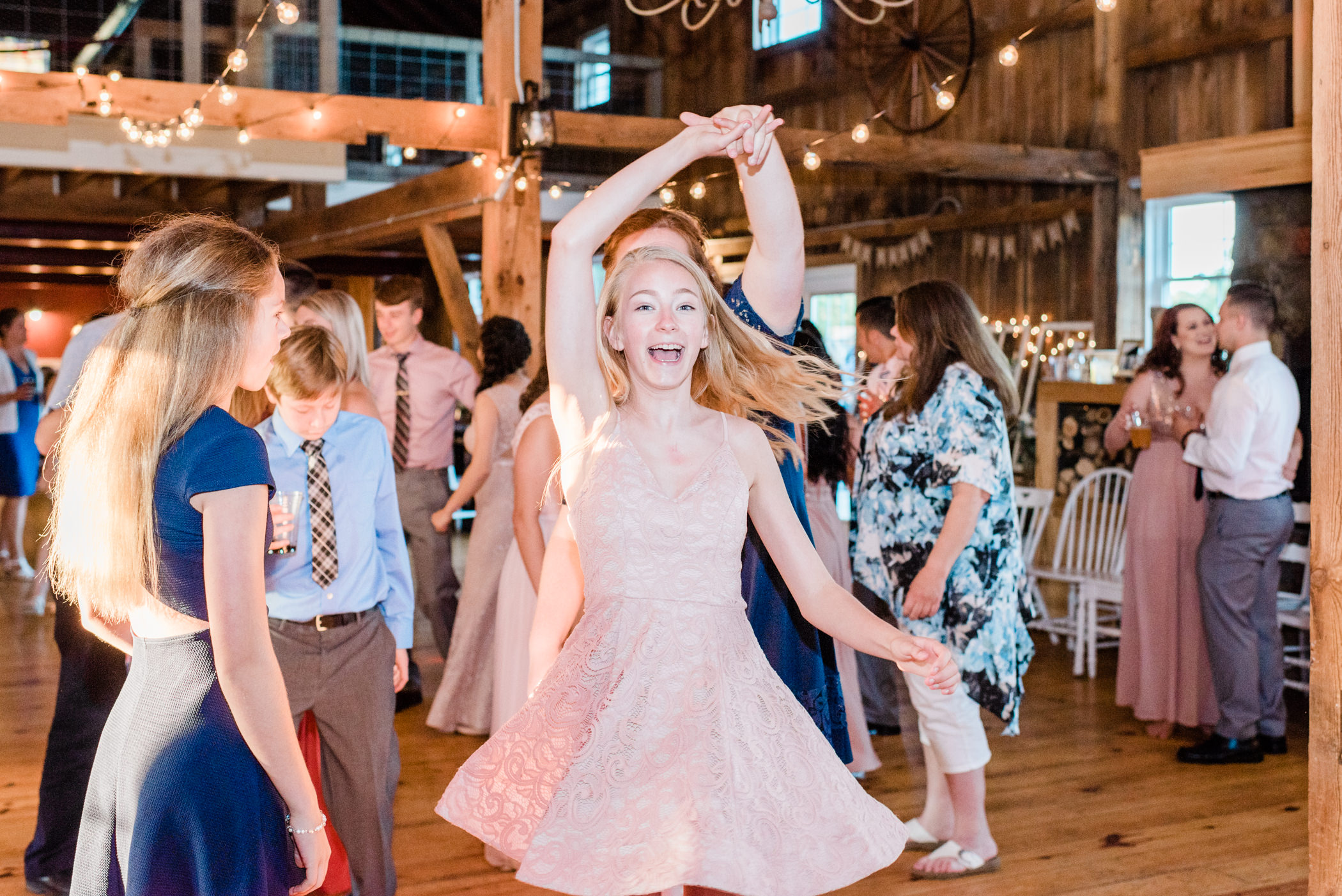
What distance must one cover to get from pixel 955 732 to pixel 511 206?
11.3ft

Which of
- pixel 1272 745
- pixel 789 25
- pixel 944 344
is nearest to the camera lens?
pixel 944 344

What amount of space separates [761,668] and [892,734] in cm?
310

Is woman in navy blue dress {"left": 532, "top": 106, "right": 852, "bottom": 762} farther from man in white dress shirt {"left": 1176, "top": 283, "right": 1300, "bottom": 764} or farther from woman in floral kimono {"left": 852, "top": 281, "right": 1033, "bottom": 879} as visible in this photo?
man in white dress shirt {"left": 1176, "top": 283, "right": 1300, "bottom": 764}

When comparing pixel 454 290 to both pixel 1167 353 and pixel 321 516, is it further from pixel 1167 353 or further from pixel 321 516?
pixel 321 516

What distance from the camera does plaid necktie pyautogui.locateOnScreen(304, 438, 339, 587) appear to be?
8.61ft

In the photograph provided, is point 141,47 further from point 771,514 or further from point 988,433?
point 771,514

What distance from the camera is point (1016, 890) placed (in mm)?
3170

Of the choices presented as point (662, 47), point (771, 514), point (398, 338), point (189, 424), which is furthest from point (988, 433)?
point (662, 47)

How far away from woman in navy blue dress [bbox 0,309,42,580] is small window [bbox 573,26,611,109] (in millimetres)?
5802

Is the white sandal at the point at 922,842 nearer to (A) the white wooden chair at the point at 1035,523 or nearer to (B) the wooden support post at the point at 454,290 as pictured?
(A) the white wooden chair at the point at 1035,523

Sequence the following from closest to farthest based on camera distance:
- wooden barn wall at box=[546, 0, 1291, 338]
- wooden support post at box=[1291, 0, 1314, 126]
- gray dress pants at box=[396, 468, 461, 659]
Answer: gray dress pants at box=[396, 468, 461, 659]
wooden support post at box=[1291, 0, 1314, 126]
wooden barn wall at box=[546, 0, 1291, 338]

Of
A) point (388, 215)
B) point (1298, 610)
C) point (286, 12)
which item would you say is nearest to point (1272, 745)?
point (1298, 610)

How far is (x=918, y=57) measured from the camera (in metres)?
8.88

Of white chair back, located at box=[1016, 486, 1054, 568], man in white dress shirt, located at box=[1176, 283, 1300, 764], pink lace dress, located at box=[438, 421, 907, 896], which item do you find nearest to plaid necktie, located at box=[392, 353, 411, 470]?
white chair back, located at box=[1016, 486, 1054, 568]
